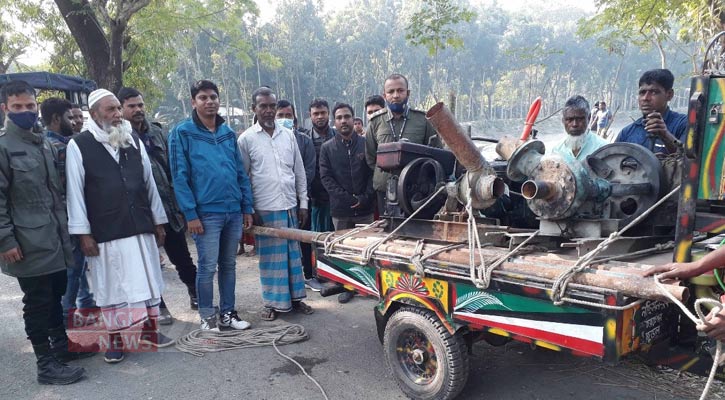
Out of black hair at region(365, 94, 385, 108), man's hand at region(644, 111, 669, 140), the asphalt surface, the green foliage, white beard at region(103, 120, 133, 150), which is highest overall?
the green foliage

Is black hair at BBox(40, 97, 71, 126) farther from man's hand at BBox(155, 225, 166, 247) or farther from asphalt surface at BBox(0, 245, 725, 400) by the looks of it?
asphalt surface at BBox(0, 245, 725, 400)

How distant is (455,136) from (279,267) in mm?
2342

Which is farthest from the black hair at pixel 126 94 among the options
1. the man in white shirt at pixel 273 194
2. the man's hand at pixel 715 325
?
the man's hand at pixel 715 325

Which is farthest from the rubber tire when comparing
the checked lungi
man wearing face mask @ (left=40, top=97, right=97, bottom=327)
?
man wearing face mask @ (left=40, top=97, right=97, bottom=327)

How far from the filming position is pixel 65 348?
360 cm

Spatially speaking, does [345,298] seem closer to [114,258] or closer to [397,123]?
[397,123]

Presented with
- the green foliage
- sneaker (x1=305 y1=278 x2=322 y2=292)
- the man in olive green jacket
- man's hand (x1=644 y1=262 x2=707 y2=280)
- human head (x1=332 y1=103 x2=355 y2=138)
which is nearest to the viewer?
man's hand (x1=644 y1=262 x2=707 y2=280)

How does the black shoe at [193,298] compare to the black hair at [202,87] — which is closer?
the black hair at [202,87]

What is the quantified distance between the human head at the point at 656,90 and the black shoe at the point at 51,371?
4.41 metres

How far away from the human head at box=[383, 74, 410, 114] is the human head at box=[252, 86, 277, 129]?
102cm

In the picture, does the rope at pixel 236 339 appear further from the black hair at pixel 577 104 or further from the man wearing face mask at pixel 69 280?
the black hair at pixel 577 104

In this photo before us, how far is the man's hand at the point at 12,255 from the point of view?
303 centimetres

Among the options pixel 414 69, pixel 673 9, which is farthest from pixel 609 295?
pixel 414 69

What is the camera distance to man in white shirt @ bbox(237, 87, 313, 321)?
Answer: 4320mm
